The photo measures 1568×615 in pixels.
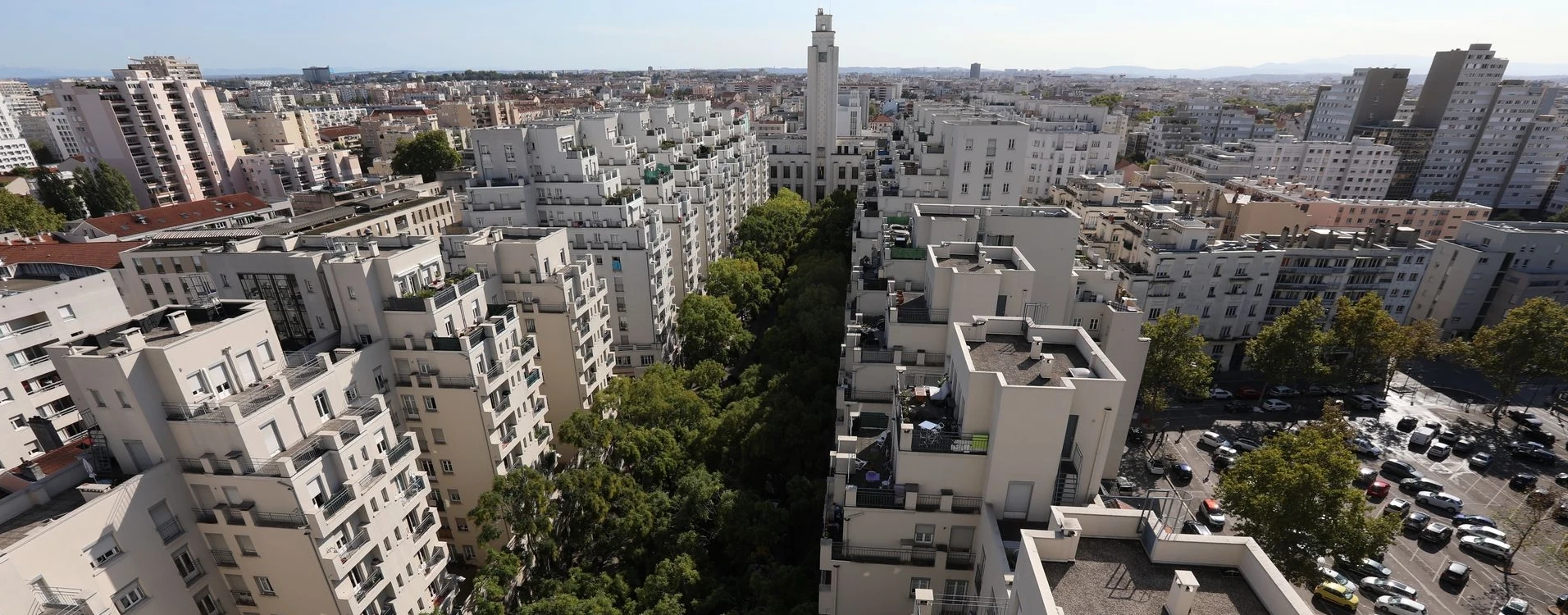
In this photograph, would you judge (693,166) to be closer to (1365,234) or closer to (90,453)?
(90,453)

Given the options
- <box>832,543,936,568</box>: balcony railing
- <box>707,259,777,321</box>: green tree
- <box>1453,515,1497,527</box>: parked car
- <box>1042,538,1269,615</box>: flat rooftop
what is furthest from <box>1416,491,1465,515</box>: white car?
<box>707,259,777,321</box>: green tree

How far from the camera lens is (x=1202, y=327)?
7456cm

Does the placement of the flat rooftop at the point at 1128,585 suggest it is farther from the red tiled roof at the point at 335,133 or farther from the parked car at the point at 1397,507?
the red tiled roof at the point at 335,133

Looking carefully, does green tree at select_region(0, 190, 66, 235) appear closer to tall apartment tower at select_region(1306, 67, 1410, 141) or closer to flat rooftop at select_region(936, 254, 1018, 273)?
flat rooftop at select_region(936, 254, 1018, 273)

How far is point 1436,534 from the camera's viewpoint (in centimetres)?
4872

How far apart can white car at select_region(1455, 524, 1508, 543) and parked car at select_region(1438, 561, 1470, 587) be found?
16.7ft

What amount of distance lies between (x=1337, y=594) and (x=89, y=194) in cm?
16991

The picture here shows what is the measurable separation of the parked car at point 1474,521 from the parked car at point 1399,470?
5145mm

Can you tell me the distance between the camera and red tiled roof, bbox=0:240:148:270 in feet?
217

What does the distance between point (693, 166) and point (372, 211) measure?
39.7m

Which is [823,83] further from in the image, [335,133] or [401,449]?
[335,133]

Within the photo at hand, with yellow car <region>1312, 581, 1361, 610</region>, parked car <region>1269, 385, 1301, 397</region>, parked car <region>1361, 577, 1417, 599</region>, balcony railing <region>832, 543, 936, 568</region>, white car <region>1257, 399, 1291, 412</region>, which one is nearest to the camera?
balcony railing <region>832, 543, 936, 568</region>

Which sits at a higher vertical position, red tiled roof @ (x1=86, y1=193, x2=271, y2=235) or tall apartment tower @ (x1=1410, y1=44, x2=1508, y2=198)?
tall apartment tower @ (x1=1410, y1=44, x2=1508, y2=198)

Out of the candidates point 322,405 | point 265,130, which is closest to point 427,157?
point 265,130
